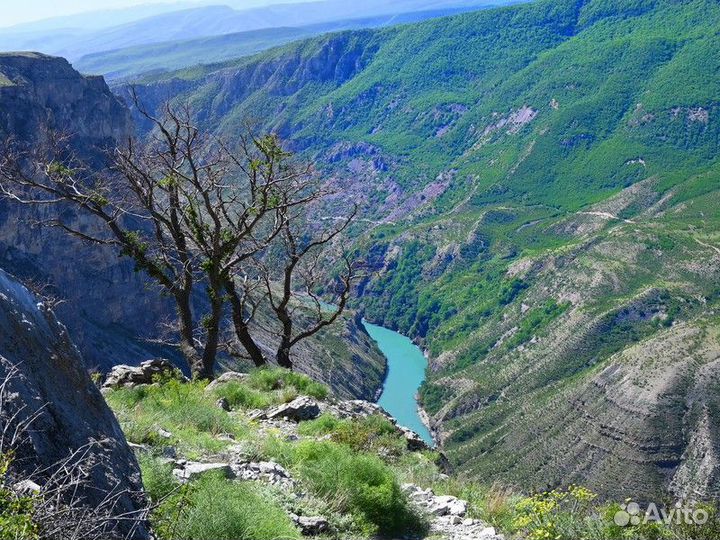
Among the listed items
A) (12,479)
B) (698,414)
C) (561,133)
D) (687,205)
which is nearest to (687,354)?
(698,414)

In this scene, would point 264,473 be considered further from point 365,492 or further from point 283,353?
point 283,353

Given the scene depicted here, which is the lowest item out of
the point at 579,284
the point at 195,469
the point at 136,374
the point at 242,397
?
the point at 579,284

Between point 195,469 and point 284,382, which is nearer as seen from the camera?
point 195,469

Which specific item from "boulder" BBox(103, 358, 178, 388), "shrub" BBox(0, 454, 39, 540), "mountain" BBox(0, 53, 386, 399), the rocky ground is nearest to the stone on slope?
"boulder" BBox(103, 358, 178, 388)

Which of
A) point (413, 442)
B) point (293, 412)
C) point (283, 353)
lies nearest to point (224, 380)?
point (283, 353)

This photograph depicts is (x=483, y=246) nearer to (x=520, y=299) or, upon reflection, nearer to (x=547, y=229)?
(x=547, y=229)

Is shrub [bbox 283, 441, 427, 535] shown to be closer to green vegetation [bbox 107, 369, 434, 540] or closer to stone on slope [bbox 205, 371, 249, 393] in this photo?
green vegetation [bbox 107, 369, 434, 540]
